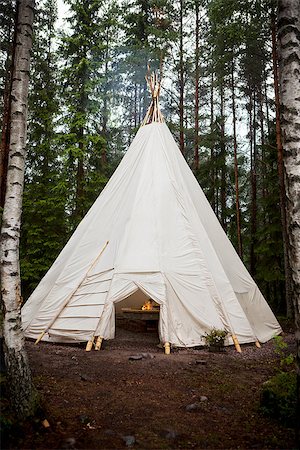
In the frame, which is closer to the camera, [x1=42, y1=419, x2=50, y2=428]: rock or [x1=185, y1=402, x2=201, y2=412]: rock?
[x1=42, y1=419, x2=50, y2=428]: rock

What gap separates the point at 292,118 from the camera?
378cm

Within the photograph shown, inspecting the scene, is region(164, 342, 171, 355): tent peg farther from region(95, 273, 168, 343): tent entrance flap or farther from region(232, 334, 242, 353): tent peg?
region(232, 334, 242, 353): tent peg

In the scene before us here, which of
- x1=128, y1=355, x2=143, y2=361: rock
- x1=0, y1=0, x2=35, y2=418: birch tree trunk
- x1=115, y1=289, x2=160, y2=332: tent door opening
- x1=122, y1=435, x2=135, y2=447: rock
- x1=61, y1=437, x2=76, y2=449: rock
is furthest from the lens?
x1=115, y1=289, x2=160, y2=332: tent door opening

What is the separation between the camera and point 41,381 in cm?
490

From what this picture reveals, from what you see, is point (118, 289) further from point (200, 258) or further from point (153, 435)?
point (153, 435)

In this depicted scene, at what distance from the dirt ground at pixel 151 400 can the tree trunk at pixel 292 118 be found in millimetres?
1369

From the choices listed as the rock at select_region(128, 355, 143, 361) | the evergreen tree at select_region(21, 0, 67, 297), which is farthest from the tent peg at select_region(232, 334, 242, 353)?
the evergreen tree at select_region(21, 0, 67, 297)

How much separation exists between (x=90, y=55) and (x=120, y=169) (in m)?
6.45

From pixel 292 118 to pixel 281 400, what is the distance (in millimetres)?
3095

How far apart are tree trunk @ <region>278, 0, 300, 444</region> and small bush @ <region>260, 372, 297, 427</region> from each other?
2.67 ft

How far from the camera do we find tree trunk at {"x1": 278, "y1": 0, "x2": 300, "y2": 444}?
11.9 ft

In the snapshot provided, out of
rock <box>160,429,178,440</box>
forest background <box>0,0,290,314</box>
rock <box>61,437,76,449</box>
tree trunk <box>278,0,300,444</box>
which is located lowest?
rock <box>160,429,178,440</box>

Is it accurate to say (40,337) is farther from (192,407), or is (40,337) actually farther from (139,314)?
(192,407)

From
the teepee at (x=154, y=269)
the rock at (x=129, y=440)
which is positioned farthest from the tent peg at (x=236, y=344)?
the rock at (x=129, y=440)
